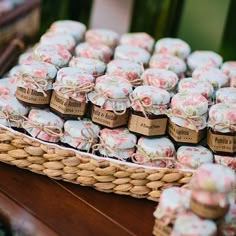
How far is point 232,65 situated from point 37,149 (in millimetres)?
365

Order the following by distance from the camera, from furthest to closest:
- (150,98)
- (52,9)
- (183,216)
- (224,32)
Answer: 1. (52,9)
2. (224,32)
3. (150,98)
4. (183,216)

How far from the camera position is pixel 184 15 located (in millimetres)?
1186

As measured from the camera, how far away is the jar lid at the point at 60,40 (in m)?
0.97

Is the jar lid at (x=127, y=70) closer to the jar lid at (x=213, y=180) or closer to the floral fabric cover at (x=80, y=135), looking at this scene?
the floral fabric cover at (x=80, y=135)

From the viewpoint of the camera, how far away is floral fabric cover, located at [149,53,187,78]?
938 millimetres

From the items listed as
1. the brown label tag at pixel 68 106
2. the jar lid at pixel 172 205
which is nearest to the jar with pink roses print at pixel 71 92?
the brown label tag at pixel 68 106

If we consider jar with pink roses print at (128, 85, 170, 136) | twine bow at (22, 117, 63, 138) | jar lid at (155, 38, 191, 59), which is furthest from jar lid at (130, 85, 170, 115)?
jar lid at (155, 38, 191, 59)

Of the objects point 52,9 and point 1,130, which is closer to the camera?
point 1,130

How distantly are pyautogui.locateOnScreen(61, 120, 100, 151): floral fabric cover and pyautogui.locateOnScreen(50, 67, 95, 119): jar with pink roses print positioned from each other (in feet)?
0.06

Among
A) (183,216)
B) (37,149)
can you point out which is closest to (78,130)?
(37,149)

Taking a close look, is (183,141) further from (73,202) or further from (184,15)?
(184,15)

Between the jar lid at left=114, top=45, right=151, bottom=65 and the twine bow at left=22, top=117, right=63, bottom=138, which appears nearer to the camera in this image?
the twine bow at left=22, top=117, right=63, bottom=138

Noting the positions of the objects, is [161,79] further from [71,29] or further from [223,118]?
[71,29]

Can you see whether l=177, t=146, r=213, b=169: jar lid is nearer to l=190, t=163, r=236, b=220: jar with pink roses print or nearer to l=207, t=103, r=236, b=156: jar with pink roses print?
l=207, t=103, r=236, b=156: jar with pink roses print
